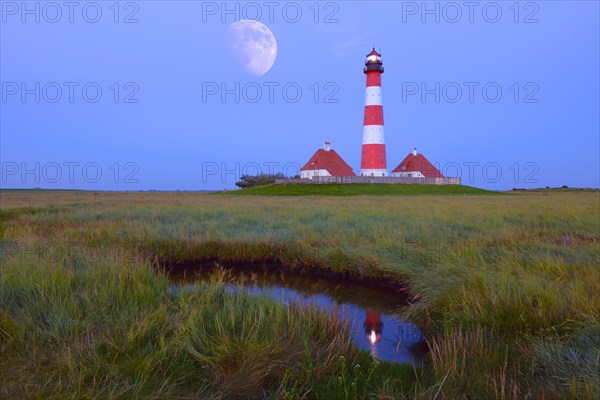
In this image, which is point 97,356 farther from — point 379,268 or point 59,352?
point 379,268

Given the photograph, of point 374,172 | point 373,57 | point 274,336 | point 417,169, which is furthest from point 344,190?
point 274,336

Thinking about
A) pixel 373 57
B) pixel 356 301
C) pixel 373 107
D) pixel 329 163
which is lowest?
pixel 356 301

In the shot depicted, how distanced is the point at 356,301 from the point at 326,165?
154 feet

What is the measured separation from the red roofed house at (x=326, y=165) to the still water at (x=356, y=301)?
4427 cm

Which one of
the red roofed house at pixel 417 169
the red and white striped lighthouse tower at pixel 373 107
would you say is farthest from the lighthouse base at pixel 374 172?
the red roofed house at pixel 417 169

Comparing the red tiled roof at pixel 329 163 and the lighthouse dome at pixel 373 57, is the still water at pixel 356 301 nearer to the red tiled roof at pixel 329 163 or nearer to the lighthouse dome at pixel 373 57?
the lighthouse dome at pixel 373 57

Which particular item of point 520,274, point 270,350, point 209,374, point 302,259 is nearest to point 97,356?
point 209,374

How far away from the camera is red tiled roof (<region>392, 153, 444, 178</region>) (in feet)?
189

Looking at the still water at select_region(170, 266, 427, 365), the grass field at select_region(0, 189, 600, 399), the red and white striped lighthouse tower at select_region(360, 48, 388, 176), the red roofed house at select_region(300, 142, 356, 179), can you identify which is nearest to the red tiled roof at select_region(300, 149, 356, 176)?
the red roofed house at select_region(300, 142, 356, 179)

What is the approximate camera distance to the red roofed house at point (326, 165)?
5306cm

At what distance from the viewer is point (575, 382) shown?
2789mm

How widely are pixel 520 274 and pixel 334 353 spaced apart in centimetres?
334

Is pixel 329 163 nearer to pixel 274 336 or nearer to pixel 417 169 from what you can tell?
pixel 417 169

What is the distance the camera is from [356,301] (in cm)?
695
